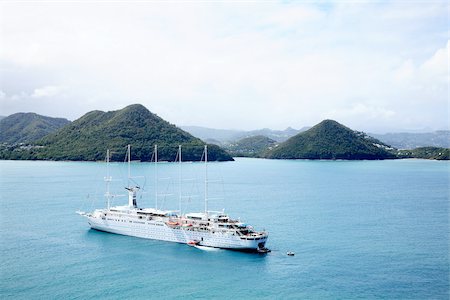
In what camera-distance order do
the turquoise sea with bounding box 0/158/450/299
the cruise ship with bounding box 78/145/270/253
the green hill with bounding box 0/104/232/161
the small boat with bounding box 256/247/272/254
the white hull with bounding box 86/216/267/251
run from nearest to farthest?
the turquoise sea with bounding box 0/158/450/299, the small boat with bounding box 256/247/272/254, the white hull with bounding box 86/216/267/251, the cruise ship with bounding box 78/145/270/253, the green hill with bounding box 0/104/232/161

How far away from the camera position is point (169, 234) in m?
48.3

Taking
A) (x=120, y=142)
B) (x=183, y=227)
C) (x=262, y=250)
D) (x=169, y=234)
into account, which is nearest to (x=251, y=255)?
(x=262, y=250)

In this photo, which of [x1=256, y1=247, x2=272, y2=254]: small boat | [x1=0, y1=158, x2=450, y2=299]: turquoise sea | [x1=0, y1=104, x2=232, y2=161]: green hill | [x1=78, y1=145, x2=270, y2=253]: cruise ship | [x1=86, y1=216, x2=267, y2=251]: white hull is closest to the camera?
[x1=0, y1=158, x2=450, y2=299]: turquoise sea

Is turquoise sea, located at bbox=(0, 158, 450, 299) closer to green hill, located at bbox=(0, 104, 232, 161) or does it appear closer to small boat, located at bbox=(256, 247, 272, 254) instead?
small boat, located at bbox=(256, 247, 272, 254)

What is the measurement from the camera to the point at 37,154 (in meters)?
178

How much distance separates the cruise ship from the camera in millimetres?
44594

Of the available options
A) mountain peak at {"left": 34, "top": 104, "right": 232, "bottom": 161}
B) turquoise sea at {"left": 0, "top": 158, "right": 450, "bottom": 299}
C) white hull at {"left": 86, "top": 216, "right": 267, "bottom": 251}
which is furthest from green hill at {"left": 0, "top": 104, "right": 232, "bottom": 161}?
white hull at {"left": 86, "top": 216, "right": 267, "bottom": 251}

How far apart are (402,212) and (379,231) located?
49.1 ft

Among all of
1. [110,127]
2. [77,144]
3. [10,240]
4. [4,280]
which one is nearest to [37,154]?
[77,144]

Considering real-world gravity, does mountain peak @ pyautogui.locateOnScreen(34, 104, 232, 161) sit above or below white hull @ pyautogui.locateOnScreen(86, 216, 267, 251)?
above

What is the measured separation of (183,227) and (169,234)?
2.03 metres

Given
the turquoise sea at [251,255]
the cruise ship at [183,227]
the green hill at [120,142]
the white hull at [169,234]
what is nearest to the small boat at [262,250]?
the cruise ship at [183,227]

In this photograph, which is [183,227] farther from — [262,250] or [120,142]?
[120,142]

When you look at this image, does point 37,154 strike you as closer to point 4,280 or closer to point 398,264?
Result: point 4,280
